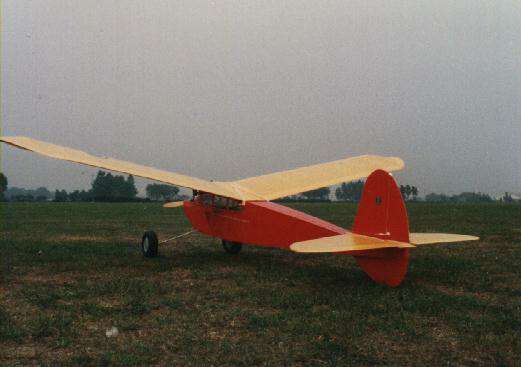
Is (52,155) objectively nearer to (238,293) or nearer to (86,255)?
(86,255)

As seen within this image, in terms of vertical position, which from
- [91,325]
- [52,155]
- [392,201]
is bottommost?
[91,325]

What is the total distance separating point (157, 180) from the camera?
9750mm

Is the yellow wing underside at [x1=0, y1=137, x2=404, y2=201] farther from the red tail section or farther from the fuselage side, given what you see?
the red tail section

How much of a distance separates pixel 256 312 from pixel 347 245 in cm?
164

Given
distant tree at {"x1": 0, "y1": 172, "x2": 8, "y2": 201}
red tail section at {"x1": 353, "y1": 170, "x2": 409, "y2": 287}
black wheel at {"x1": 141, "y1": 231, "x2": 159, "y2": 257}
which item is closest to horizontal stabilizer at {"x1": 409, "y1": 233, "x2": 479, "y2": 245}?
red tail section at {"x1": 353, "y1": 170, "x2": 409, "y2": 287}

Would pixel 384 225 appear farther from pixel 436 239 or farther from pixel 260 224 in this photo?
pixel 260 224

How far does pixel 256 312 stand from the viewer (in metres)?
6.22

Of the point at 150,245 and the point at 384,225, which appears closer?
the point at 384,225

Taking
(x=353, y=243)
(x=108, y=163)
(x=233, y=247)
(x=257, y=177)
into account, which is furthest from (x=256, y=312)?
(x=257, y=177)

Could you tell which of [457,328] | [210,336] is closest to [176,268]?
[210,336]

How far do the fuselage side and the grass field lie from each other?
68cm

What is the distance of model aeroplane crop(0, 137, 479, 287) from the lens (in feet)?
22.4

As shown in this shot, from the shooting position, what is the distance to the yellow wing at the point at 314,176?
11.1 metres

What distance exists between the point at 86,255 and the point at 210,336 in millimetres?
7064
